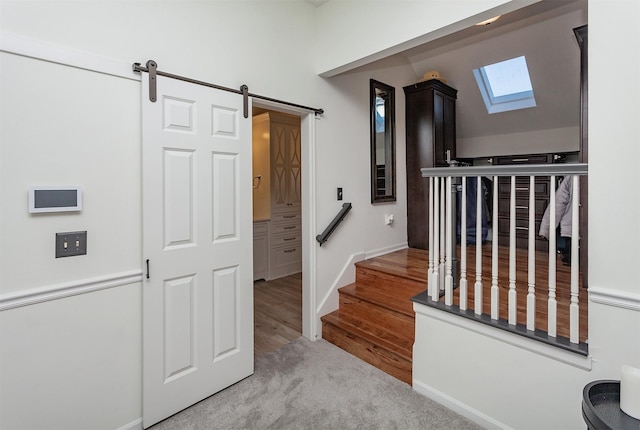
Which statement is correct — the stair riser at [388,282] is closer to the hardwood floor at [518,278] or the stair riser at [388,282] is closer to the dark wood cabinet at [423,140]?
the hardwood floor at [518,278]

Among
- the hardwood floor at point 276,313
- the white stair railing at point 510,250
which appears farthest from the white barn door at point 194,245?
the white stair railing at point 510,250

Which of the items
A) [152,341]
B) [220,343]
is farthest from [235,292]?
[152,341]

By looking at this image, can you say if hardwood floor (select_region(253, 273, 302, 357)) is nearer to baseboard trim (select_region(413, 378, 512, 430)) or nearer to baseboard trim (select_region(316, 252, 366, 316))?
baseboard trim (select_region(316, 252, 366, 316))

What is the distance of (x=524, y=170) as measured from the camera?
166 cm

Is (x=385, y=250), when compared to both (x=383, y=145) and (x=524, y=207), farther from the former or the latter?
(x=524, y=207)

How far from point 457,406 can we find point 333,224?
5.17ft

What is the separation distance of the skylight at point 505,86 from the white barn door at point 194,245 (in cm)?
320

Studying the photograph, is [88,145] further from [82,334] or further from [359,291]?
[359,291]

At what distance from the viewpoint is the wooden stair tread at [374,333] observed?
225 cm

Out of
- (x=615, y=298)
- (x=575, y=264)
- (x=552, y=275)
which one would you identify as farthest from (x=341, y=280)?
(x=615, y=298)

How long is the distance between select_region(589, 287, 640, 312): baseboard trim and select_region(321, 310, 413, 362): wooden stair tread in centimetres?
115

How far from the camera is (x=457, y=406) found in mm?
1900

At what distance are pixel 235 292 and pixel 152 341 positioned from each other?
56cm

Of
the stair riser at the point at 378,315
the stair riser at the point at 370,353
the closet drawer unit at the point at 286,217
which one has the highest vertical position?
the closet drawer unit at the point at 286,217
